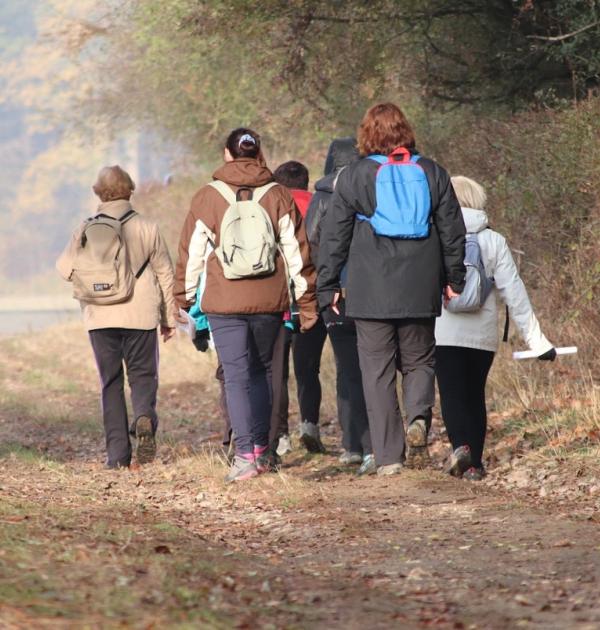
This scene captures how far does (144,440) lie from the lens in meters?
9.33

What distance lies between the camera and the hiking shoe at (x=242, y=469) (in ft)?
26.5

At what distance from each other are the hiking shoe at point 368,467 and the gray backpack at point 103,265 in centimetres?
177

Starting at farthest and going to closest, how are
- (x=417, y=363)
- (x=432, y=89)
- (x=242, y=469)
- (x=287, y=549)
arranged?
(x=432, y=89) < (x=242, y=469) < (x=417, y=363) < (x=287, y=549)

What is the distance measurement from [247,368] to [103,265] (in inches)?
57.8

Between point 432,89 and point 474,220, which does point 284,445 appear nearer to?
point 474,220

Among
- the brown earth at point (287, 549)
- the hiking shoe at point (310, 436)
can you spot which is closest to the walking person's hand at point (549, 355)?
the brown earth at point (287, 549)

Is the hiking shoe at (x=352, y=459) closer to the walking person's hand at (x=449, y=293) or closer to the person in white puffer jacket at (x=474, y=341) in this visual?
the person in white puffer jacket at (x=474, y=341)

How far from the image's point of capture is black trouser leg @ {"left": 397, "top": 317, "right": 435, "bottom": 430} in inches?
312

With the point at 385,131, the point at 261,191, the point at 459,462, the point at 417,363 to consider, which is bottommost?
the point at 459,462

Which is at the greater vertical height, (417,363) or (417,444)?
(417,363)

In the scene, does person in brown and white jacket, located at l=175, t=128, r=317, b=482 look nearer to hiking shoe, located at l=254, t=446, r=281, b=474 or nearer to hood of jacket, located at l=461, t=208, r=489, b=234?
hiking shoe, located at l=254, t=446, r=281, b=474

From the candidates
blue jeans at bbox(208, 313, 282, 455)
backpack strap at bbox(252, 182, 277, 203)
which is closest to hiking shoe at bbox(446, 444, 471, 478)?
blue jeans at bbox(208, 313, 282, 455)

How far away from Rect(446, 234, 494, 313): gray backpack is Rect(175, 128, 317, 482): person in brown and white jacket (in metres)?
0.81

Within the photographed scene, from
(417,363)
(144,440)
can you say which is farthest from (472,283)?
(144,440)
